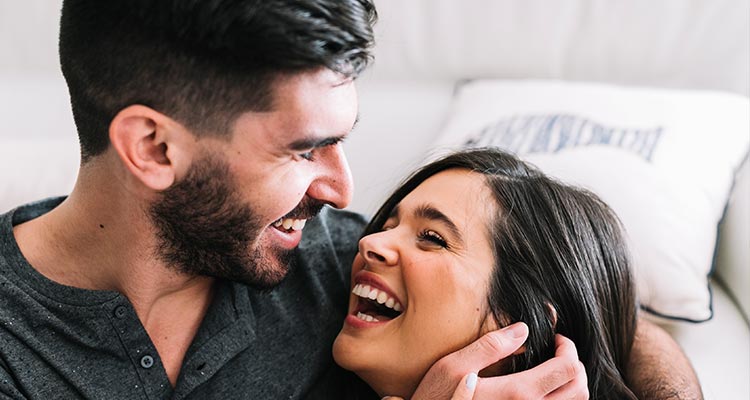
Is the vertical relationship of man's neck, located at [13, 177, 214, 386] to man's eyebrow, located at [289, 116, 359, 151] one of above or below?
below

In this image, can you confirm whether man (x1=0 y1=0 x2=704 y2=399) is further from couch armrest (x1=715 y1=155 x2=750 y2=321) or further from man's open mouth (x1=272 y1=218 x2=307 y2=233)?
couch armrest (x1=715 y1=155 x2=750 y2=321)

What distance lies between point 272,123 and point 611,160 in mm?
715

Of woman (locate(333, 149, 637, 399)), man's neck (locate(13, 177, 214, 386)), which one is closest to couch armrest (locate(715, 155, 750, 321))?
woman (locate(333, 149, 637, 399))

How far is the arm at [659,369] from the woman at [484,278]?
45 millimetres

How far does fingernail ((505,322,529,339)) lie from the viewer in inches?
43.0

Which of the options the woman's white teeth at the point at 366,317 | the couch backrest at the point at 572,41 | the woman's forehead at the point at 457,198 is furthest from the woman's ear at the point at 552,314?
the couch backrest at the point at 572,41

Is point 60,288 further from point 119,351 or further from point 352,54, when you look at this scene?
point 352,54

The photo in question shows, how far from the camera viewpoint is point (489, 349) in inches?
42.1

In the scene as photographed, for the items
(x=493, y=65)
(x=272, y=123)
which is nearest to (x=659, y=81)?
(x=493, y=65)

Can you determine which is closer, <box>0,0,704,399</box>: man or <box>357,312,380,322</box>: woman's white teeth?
<box>0,0,704,399</box>: man

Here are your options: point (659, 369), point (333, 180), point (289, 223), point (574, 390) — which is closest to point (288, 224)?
point (289, 223)

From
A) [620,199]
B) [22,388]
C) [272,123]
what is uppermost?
[272,123]

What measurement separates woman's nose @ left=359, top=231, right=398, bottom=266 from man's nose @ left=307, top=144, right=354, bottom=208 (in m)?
0.07

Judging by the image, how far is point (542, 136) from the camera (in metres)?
1.56
